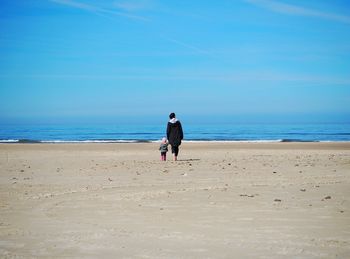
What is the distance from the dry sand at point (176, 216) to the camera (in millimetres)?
5152

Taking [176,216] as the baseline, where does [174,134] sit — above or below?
above

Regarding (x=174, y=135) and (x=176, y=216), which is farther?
(x=174, y=135)

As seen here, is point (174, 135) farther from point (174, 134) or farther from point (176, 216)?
point (176, 216)

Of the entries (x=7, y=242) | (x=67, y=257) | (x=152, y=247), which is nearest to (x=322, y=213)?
(x=152, y=247)

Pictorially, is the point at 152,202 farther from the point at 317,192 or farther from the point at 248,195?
the point at 317,192

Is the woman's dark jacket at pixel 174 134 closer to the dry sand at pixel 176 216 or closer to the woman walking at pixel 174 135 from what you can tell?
the woman walking at pixel 174 135

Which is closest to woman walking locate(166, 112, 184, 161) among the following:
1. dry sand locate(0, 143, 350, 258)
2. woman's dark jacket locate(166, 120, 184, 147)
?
woman's dark jacket locate(166, 120, 184, 147)

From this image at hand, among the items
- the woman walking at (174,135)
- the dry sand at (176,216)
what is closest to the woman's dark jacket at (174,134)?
the woman walking at (174,135)

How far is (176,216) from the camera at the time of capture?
22.9 feet

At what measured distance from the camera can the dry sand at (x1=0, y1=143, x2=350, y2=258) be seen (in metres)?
5.15

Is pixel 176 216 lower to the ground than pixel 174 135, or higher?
lower

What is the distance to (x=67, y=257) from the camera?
192 inches

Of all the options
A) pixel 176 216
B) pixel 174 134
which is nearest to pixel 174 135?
pixel 174 134

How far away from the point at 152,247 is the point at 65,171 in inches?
387
